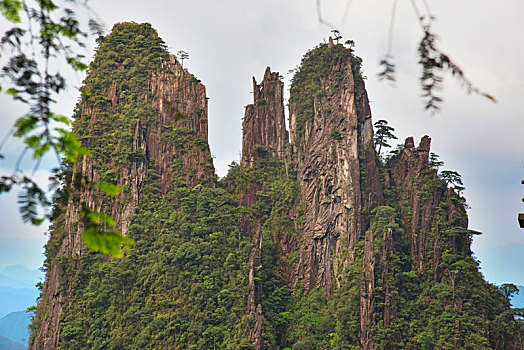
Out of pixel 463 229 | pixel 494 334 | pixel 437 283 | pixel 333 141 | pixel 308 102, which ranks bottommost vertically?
pixel 494 334

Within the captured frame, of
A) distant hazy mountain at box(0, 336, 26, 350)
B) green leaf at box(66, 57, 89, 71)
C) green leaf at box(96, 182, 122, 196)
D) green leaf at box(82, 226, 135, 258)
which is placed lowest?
distant hazy mountain at box(0, 336, 26, 350)

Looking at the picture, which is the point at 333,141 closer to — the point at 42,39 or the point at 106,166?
the point at 106,166

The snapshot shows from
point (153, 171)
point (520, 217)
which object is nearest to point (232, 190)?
point (153, 171)

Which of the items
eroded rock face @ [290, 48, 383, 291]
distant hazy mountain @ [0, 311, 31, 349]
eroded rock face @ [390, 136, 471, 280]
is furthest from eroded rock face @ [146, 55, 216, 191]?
distant hazy mountain @ [0, 311, 31, 349]

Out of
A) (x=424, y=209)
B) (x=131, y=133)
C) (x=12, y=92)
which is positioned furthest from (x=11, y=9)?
(x=131, y=133)

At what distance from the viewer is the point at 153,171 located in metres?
48.8

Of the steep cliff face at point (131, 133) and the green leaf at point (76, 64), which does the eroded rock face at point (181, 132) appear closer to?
the steep cliff face at point (131, 133)

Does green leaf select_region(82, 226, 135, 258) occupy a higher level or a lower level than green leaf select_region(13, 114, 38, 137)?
lower

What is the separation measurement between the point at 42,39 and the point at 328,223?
136 feet

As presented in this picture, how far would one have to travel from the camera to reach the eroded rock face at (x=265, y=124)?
51.6m

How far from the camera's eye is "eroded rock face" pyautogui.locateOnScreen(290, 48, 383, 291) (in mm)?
43562

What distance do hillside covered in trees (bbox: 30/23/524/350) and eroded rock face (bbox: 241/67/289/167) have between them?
155 millimetres

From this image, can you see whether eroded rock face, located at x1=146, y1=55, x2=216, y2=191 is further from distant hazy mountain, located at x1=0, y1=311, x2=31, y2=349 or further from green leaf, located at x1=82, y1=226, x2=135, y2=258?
distant hazy mountain, located at x1=0, y1=311, x2=31, y2=349

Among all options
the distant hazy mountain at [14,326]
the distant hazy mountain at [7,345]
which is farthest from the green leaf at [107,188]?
the distant hazy mountain at [14,326]
